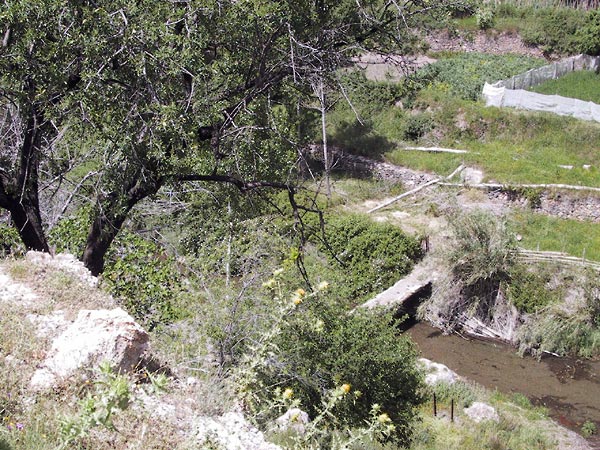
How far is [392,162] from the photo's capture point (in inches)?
875

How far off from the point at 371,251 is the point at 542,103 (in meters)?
9.80

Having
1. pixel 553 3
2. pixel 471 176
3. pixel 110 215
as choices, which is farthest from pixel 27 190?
pixel 553 3

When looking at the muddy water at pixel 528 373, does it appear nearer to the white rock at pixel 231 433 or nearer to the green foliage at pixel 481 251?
the green foliage at pixel 481 251

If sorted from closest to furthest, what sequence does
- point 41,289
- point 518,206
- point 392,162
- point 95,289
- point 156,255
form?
point 41,289 < point 95,289 < point 156,255 < point 518,206 < point 392,162

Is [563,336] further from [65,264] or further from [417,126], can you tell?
[65,264]

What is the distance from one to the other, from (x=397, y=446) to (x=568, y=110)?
1712 centimetres

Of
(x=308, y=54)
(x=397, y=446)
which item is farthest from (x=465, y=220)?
(x=308, y=54)

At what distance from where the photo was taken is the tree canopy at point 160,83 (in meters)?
7.23

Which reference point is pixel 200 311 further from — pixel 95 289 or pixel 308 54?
pixel 308 54

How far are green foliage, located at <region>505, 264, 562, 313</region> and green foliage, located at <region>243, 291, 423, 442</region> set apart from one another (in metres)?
6.96

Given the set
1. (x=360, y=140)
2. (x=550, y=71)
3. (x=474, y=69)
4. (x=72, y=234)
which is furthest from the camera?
(x=474, y=69)

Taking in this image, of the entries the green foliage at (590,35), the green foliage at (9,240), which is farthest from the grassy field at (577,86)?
the green foliage at (9,240)

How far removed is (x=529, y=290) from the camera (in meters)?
15.3

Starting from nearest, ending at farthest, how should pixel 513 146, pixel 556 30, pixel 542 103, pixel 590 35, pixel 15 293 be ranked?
pixel 15 293, pixel 513 146, pixel 542 103, pixel 590 35, pixel 556 30
